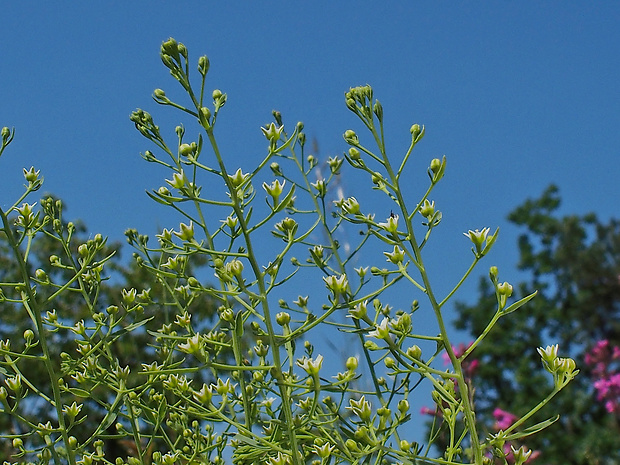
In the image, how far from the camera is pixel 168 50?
1.26 m

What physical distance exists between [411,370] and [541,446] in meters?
12.1

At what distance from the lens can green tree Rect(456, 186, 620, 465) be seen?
13.9 meters

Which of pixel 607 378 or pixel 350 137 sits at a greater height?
pixel 607 378

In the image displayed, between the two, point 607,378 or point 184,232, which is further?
point 607,378

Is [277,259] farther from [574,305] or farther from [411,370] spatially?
[574,305]

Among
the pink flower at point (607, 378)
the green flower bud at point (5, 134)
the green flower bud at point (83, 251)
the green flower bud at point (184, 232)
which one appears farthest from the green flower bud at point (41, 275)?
the pink flower at point (607, 378)

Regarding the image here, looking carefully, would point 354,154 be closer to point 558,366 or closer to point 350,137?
point 350,137

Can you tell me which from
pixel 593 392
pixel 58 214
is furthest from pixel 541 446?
pixel 58 214

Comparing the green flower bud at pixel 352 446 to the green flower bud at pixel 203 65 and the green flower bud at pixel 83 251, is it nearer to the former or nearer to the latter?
the green flower bud at pixel 203 65

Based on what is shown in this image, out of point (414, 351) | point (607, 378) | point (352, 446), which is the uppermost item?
point (607, 378)

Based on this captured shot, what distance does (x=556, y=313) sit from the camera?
15109 millimetres

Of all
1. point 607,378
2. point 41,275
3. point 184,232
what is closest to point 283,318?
point 184,232

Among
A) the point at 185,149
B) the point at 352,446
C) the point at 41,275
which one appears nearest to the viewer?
the point at 352,446

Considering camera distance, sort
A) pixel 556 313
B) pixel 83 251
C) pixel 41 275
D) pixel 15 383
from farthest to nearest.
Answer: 1. pixel 556 313
2. pixel 41 275
3. pixel 83 251
4. pixel 15 383
